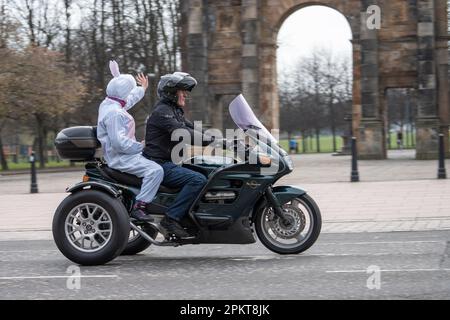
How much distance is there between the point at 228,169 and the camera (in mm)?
8188

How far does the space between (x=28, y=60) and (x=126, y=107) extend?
33.3 m

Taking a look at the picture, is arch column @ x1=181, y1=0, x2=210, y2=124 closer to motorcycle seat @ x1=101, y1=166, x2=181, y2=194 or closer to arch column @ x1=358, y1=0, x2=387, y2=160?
arch column @ x1=358, y1=0, x2=387, y2=160

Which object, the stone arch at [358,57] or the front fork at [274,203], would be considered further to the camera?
the stone arch at [358,57]

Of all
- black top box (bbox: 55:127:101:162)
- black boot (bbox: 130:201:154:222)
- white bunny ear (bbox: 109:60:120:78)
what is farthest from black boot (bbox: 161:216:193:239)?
white bunny ear (bbox: 109:60:120:78)

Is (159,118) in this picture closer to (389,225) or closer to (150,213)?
(150,213)

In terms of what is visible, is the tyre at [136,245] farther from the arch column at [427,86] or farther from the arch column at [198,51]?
the arch column at [198,51]

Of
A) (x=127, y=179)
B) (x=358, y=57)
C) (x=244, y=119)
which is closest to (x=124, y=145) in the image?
(x=127, y=179)

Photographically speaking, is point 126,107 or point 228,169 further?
point 126,107

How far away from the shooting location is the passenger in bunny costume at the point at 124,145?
8.23m

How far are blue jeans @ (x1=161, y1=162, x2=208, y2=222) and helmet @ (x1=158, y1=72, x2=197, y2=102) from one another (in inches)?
28.9

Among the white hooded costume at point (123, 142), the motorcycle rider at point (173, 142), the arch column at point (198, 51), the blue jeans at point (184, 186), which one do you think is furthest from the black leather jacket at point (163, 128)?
the arch column at point (198, 51)

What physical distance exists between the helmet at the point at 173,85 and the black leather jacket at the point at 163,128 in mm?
68

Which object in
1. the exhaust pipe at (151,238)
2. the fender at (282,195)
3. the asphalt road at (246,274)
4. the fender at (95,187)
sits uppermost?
the fender at (95,187)
